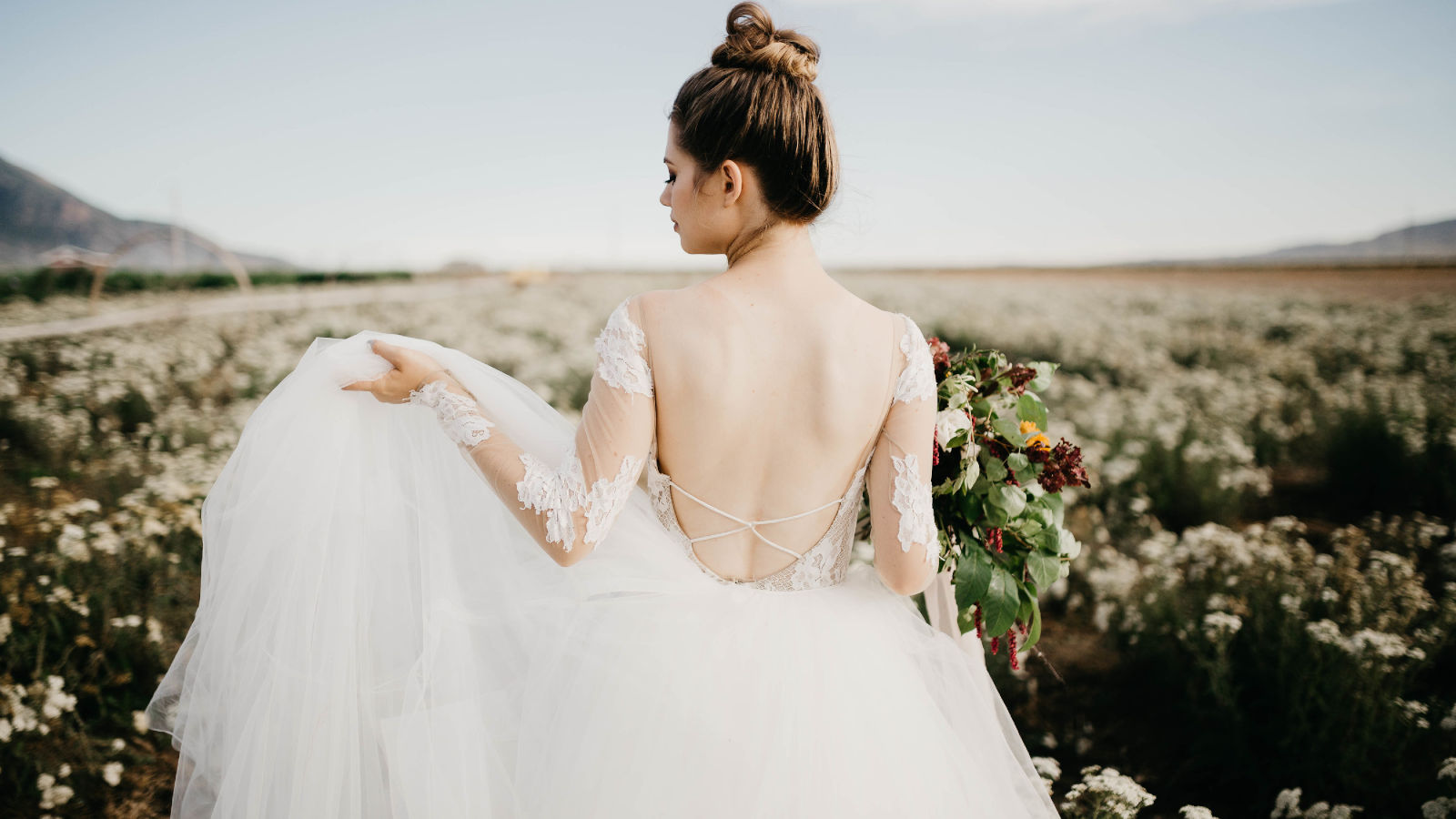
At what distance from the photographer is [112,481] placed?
5.09m

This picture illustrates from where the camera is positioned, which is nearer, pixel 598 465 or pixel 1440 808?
pixel 598 465

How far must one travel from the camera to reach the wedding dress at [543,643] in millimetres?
1639

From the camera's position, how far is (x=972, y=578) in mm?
2082

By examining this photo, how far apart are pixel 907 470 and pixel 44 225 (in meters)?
25.4

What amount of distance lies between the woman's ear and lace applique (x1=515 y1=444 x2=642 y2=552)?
64cm

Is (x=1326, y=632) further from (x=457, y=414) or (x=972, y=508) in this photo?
(x=457, y=414)

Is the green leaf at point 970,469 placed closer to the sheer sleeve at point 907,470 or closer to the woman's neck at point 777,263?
the sheer sleeve at point 907,470

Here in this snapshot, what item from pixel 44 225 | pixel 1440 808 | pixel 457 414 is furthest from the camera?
pixel 44 225

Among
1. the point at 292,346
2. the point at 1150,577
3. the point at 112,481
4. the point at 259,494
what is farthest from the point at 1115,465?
the point at 292,346

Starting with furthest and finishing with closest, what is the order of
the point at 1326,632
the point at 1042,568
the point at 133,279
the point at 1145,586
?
the point at 133,279, the point at 1145,586, the point at 1326,632, the point at 1042,568

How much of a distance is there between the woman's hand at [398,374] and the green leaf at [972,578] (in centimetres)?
156

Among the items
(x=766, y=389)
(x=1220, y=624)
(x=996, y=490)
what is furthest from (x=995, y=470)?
(x=1220, y=624)

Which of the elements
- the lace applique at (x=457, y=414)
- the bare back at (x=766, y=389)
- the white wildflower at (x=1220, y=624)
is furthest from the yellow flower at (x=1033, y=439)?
the white wildflower at (x=1220, y=624)

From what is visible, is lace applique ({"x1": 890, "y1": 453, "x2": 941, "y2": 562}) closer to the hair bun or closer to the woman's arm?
the woman's arm
